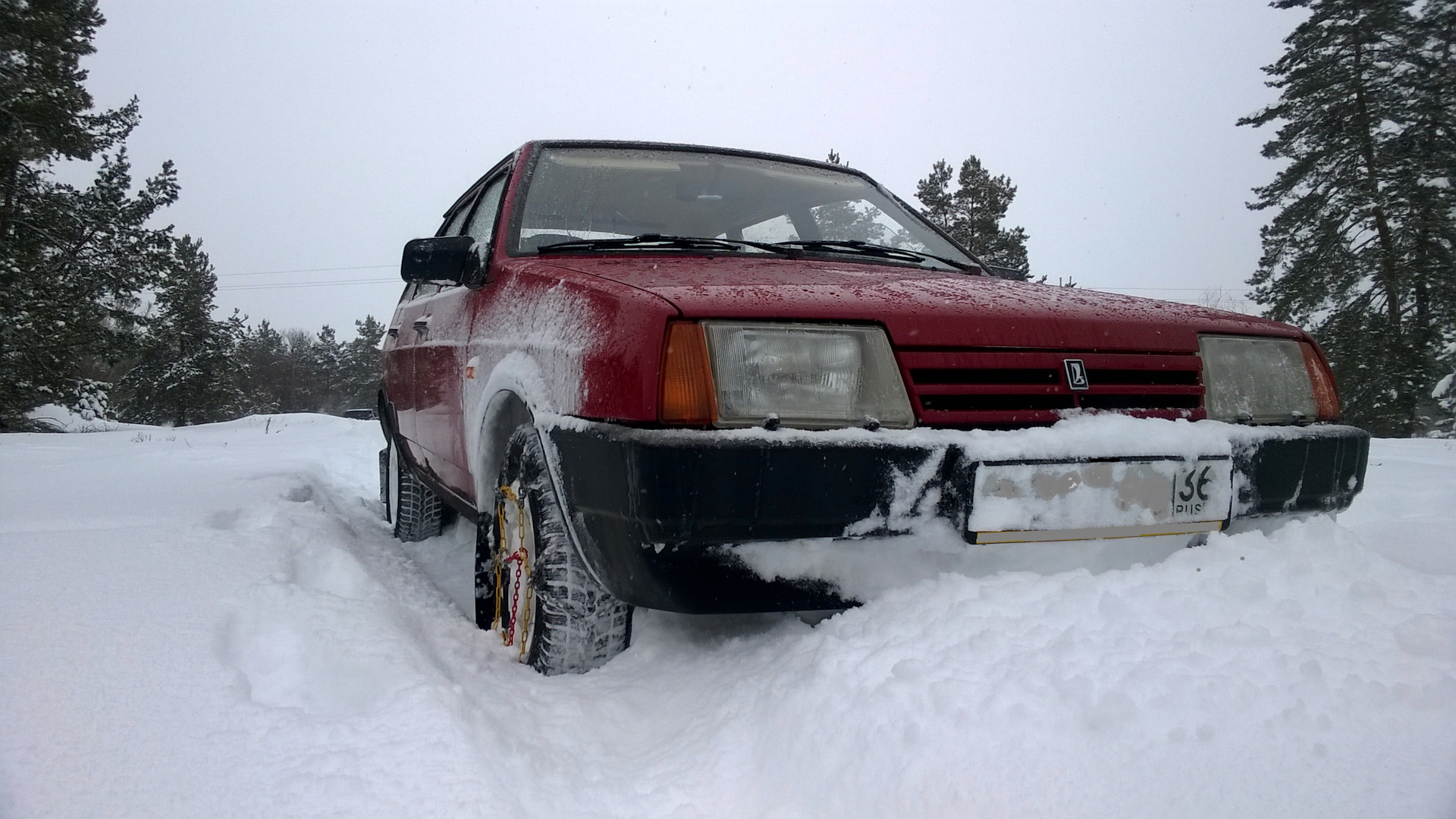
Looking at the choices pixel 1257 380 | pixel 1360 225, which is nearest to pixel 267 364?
pixel 1360 225

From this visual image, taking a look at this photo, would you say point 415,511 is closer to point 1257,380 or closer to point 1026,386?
point 1026,386

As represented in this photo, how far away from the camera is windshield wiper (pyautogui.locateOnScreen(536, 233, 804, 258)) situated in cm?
215

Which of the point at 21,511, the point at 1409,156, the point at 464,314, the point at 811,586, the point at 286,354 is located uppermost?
the point at 1409,156

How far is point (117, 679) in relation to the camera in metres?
1.45

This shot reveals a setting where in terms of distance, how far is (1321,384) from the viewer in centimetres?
205

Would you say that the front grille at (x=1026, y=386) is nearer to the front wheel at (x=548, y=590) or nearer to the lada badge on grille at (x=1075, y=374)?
the lada badge on grille at (x=1075, y=374)

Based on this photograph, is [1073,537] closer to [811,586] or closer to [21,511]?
[811,586]

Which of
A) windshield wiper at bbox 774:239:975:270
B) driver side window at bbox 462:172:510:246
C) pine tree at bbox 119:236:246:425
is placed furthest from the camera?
pine tree at bbox 119:236:246:425

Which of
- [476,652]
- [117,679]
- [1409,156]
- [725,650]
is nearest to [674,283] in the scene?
[725,650]

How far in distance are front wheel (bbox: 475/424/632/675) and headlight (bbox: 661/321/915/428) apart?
498 millimetres

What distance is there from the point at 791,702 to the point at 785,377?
59 centimetres

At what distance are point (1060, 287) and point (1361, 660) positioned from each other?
4.06 feet

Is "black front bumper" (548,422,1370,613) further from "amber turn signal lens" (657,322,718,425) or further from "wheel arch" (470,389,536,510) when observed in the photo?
"wheel arch" (470,389,536,510)

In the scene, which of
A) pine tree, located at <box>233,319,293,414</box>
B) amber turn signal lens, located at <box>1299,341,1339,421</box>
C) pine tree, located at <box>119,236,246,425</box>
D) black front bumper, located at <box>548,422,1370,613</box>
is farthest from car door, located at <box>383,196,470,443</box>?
pine tree, located at <box>233,319,293,414</box>
